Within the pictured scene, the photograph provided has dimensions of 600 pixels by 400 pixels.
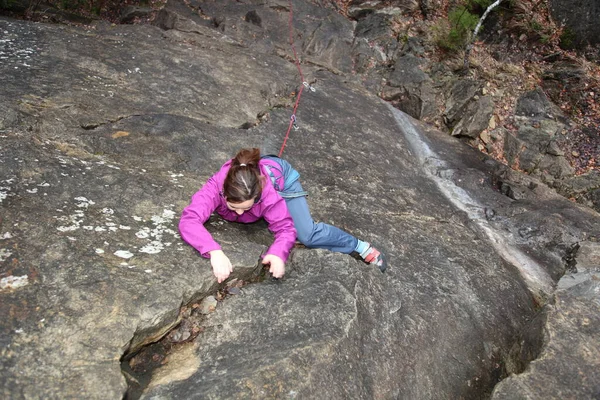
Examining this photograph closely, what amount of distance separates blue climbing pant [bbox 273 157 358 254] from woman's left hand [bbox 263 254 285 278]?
1.62ft

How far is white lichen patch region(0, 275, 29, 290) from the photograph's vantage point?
3166mm

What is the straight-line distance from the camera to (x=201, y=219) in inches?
159

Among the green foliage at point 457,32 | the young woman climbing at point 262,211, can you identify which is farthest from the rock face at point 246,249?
the green foliage at point 457,32

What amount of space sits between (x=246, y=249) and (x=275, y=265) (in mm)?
363

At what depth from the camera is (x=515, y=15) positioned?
12.2 metres

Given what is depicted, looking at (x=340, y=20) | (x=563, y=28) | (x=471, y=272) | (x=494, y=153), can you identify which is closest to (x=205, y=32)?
(x=340, y=20)

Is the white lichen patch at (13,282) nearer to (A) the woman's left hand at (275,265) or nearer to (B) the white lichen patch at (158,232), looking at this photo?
(B) the white lichen patch at (158,232)

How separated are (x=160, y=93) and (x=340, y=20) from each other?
7909mm

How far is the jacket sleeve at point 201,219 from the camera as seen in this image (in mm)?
3875

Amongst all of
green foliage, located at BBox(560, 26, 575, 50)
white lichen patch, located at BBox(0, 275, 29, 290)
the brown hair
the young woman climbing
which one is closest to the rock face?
white lichen patch, located at BBox(0, 275, 29, 290)

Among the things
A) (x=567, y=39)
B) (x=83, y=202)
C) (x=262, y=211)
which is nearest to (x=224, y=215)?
(x=262, y=211)

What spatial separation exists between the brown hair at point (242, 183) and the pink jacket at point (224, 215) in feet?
1.00

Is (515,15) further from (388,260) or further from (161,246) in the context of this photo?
(161,246)

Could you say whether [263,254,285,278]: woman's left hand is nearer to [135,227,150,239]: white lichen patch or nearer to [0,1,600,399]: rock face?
[0,1,600,399]: rock face
